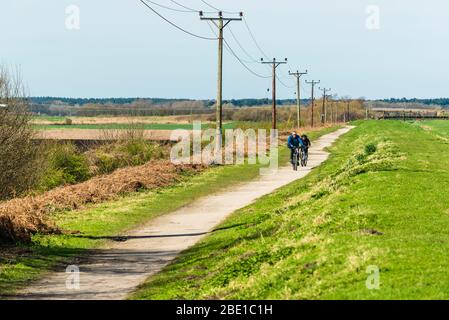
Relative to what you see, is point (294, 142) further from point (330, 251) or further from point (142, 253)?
point (330, 251)

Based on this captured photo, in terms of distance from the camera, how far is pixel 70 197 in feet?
91.2

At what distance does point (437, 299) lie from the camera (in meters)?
9.88

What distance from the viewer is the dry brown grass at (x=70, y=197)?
1998cm

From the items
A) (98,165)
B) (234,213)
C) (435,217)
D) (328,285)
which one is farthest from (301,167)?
(328,285)

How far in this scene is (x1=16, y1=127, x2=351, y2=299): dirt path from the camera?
47.4 feet

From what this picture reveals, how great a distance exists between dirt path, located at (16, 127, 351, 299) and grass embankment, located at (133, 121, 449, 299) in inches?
18.4

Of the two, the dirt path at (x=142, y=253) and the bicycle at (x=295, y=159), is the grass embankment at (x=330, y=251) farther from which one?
the bicycle at (x=295, y=159)
